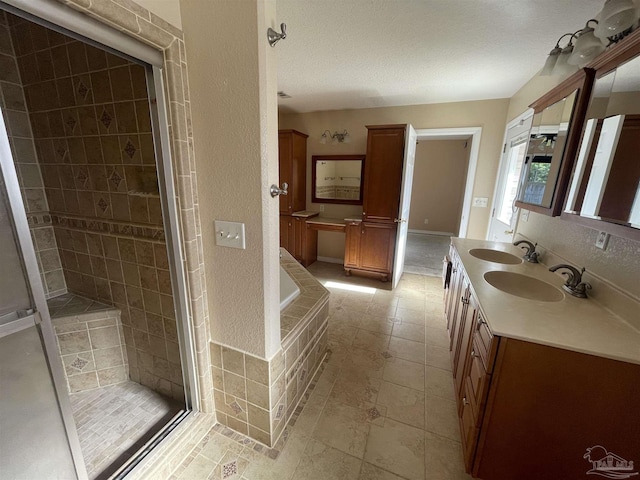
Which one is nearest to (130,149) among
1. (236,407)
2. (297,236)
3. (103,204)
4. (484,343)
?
(103,204)

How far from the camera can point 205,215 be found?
3.90ft

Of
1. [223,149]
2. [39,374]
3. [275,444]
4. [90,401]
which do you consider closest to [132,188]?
[223,149]

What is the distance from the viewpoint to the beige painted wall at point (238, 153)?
3.13 feet

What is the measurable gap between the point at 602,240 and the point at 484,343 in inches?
34.0

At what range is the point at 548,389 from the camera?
0.99 meters

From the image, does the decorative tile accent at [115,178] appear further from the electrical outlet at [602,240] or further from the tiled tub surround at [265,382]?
the electrical outlet at [602,240]

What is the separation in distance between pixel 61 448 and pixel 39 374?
1.07 ft

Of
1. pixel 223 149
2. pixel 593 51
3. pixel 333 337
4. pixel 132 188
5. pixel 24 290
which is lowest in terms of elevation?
pixel 333 337

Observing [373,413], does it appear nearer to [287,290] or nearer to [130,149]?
[287,290]

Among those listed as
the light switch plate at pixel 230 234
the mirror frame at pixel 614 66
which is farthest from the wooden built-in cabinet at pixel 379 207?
the light switch plate at pixel 230 234

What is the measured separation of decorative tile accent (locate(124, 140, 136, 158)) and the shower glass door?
67 centimetres

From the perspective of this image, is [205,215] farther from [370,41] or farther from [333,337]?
[370,41]

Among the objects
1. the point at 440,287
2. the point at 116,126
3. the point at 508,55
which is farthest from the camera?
the point at 440,287

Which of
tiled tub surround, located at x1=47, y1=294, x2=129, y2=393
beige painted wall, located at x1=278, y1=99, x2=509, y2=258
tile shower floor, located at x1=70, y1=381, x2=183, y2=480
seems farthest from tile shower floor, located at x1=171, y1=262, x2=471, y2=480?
beige painted wall, located at x1=278, y1=99, x2=509, y2=258
